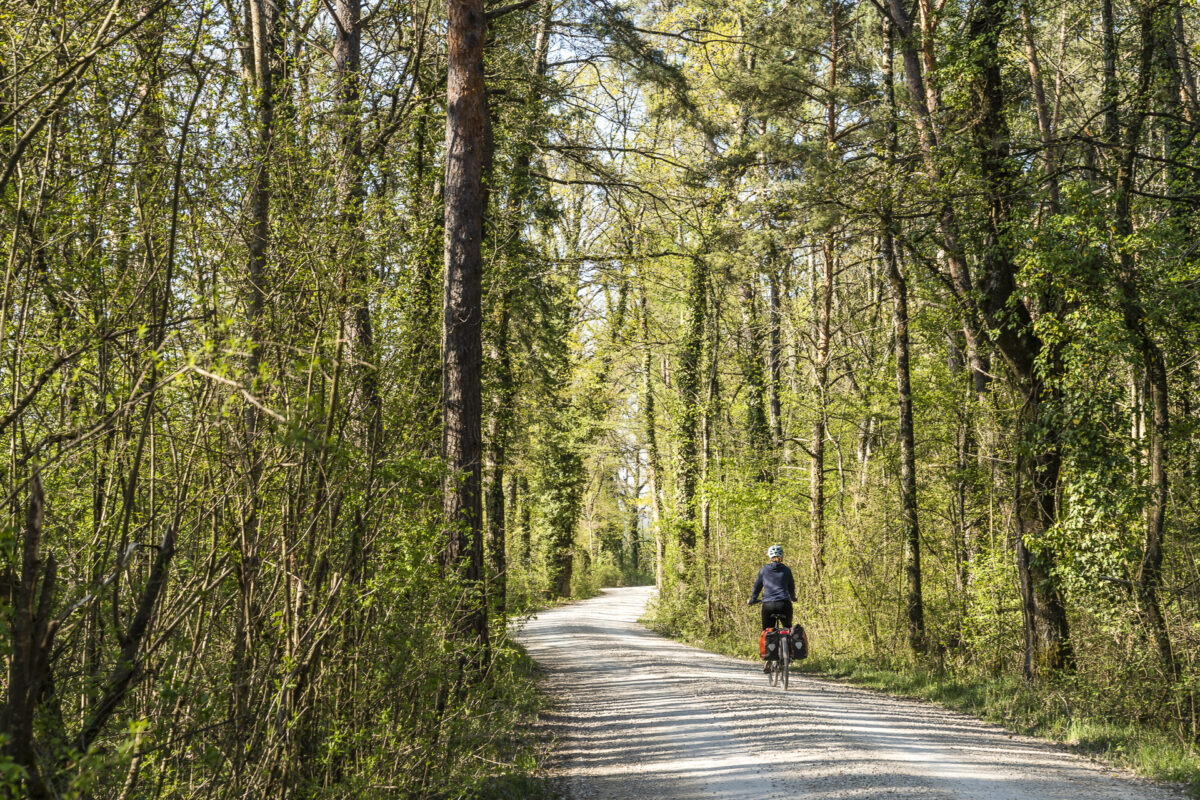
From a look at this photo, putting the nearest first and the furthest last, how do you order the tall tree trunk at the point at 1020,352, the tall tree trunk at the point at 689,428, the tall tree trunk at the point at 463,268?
the tall tree trunk at the point at 463,268 → the tall tree trunk at the point at 1020,352 → the tall tree trunk at the point at 689,428

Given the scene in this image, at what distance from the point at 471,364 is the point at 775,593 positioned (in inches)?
238

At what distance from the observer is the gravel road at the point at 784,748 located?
626 centimetres

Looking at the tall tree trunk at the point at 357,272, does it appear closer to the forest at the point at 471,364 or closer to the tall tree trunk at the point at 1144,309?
the forest at the point at 471,364

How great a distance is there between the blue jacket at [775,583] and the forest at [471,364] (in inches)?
109

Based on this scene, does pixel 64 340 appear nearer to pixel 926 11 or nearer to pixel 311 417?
pixel 311 417

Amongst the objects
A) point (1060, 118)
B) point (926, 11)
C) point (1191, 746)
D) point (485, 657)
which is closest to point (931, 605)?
point (1191, 746)

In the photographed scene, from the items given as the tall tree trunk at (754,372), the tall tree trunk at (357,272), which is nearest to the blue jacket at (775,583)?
the tall tree trunk at (754,372)

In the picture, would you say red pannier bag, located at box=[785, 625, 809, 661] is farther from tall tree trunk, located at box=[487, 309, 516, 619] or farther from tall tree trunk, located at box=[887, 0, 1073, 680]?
tall tree trunk, located at box=[487, 309, 516, 619]

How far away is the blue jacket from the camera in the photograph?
39.5 feet

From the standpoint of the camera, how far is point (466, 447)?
8578mm

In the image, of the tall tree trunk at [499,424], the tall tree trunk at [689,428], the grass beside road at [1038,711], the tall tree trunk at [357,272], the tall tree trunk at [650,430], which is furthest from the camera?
the tall tree trunk at [650,430]

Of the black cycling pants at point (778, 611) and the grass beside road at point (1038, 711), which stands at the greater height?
the black cycling pants at point (778, 611)

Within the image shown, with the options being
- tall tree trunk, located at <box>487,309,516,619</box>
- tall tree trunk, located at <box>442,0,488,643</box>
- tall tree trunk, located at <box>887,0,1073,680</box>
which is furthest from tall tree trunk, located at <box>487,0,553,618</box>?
tall tree trunk, located at <box>887,0,1073,680</box>

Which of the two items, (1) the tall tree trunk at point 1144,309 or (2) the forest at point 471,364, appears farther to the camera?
(1) the tall tree trunk at point 1144,309
